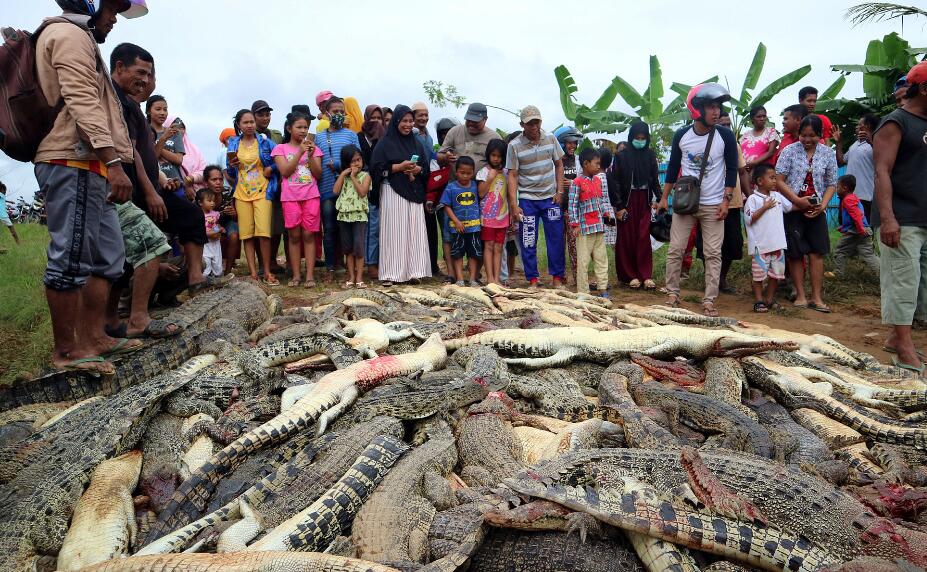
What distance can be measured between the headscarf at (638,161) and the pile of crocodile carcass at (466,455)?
13.7 feet

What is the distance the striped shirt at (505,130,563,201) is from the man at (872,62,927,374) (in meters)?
3.86

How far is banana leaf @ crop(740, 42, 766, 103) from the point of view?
467 inches

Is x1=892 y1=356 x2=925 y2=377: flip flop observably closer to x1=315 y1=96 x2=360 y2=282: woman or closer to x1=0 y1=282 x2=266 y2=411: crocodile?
x1=0 y1=282 x2=266 y2=411: crocodile

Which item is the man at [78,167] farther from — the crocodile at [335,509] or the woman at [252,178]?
the woman at [252,178]

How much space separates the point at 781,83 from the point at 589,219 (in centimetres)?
625

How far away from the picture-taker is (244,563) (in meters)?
2.22

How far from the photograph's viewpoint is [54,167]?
3.55 metres

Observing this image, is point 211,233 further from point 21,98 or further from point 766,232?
point 766,232

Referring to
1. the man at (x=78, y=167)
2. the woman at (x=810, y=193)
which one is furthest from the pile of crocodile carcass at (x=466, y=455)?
the woman at (x=810, y=193)

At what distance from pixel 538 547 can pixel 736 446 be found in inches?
54.7

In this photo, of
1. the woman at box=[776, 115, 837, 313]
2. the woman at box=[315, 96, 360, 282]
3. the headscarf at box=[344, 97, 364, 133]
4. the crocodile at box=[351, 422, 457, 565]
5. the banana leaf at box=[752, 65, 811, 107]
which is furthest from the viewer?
the banana leaf at box=[752, 65, 811, 107]

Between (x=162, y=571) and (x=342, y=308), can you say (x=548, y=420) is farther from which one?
(x=342, y=308)

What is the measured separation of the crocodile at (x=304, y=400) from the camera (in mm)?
2820

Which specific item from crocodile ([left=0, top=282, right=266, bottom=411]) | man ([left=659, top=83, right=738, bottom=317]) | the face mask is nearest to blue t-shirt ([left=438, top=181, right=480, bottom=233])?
the face mask
